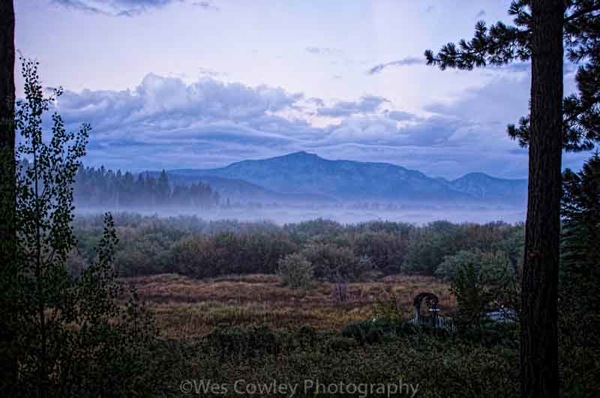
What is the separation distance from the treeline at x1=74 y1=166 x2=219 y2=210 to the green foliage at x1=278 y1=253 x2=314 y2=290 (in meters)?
65.8

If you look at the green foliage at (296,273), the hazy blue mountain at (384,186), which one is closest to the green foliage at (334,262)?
the green foliage at (296,273)

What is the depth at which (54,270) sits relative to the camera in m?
5.42

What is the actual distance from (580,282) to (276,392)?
4.42 m

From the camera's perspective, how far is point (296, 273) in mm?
42812

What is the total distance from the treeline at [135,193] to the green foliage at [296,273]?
2592 inches

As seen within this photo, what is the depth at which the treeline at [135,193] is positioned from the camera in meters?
108

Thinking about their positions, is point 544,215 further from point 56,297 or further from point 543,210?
point 56,297

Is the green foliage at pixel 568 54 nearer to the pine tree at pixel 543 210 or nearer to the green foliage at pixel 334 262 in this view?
the pine tree at pixel 543 210

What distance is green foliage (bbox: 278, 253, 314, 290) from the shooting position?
4238 cm

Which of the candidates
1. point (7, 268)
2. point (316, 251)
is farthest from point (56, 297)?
point (316, 251)

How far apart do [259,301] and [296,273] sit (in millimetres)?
8709

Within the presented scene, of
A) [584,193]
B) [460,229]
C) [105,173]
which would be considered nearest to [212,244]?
[460,229]

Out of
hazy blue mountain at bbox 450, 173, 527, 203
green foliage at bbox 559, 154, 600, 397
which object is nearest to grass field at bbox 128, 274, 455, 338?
green foliage at bbox 559, 154, 600, 397

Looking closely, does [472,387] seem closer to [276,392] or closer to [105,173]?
[276,392]
